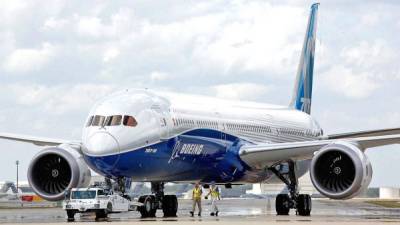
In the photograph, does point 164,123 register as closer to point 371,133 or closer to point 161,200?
point 161,200

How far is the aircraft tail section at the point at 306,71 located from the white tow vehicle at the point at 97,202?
16.6 m

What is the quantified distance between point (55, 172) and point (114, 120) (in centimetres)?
343

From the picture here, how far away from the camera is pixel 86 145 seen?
101ft

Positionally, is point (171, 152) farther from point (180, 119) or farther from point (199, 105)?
point (199, 105)

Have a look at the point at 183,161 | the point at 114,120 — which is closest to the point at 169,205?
the point at 183,161

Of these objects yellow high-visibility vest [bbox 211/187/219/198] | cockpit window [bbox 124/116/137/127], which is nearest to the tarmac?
yellow high-visibility vest [bbox 211/187/219/198]

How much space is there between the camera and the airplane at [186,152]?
103 ft

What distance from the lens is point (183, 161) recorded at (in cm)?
3391

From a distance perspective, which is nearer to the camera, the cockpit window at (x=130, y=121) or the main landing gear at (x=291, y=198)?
the cockpit window at (x=130, y=121)

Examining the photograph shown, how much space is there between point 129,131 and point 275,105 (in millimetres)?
14591

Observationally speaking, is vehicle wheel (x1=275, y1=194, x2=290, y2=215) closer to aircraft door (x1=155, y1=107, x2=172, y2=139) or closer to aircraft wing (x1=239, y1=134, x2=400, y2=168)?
aircraft wing (x1=239, y1=134, x2=400, y2=168)

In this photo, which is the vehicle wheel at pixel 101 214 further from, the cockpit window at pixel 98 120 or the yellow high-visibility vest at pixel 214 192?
the yellow high-visibility vest at pixel 214 192

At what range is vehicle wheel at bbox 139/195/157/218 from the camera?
33812 millimetres

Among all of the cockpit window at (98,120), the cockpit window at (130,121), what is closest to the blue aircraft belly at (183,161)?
the cockpit window at (130,121)
